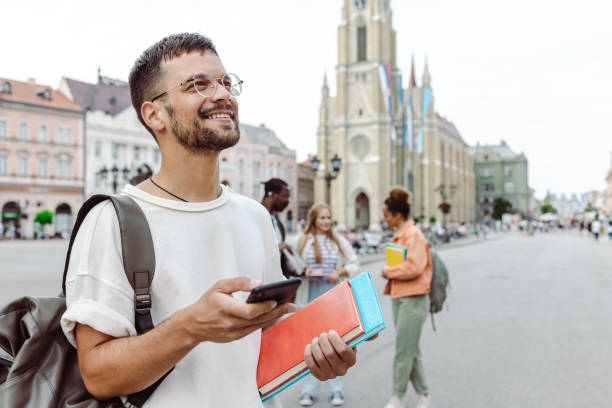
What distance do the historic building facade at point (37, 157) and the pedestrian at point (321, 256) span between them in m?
37.1

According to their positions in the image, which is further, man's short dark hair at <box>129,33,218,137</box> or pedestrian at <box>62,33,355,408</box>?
man's short dark hair at <box>129,33,218,137</box>

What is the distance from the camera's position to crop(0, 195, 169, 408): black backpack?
3.71ft

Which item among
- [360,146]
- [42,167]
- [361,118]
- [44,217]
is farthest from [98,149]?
[361,118]

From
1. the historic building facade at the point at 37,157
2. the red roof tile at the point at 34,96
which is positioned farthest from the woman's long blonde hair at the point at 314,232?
the red roof tile at the point at 34,96

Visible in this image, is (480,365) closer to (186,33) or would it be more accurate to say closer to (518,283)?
(186,33)

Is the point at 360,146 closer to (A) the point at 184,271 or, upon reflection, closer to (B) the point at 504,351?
(B) the point at 504,351

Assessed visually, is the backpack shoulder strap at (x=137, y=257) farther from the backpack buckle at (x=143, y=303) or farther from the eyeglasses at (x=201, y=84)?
the eyeglasses at (x=201, y=84)

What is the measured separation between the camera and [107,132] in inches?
1713

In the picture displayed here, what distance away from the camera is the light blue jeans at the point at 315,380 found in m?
5.02

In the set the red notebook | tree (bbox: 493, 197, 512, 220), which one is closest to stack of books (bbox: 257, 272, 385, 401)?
the red notebook

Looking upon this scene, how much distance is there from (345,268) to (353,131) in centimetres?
5565

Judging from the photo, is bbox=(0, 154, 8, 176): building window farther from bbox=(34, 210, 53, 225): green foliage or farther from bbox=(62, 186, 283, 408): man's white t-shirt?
bbox=(62, 186, 283, 408): man's white t-shirt

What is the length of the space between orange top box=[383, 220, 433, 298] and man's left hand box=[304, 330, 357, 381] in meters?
3.30

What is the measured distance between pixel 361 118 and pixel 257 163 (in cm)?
1325
